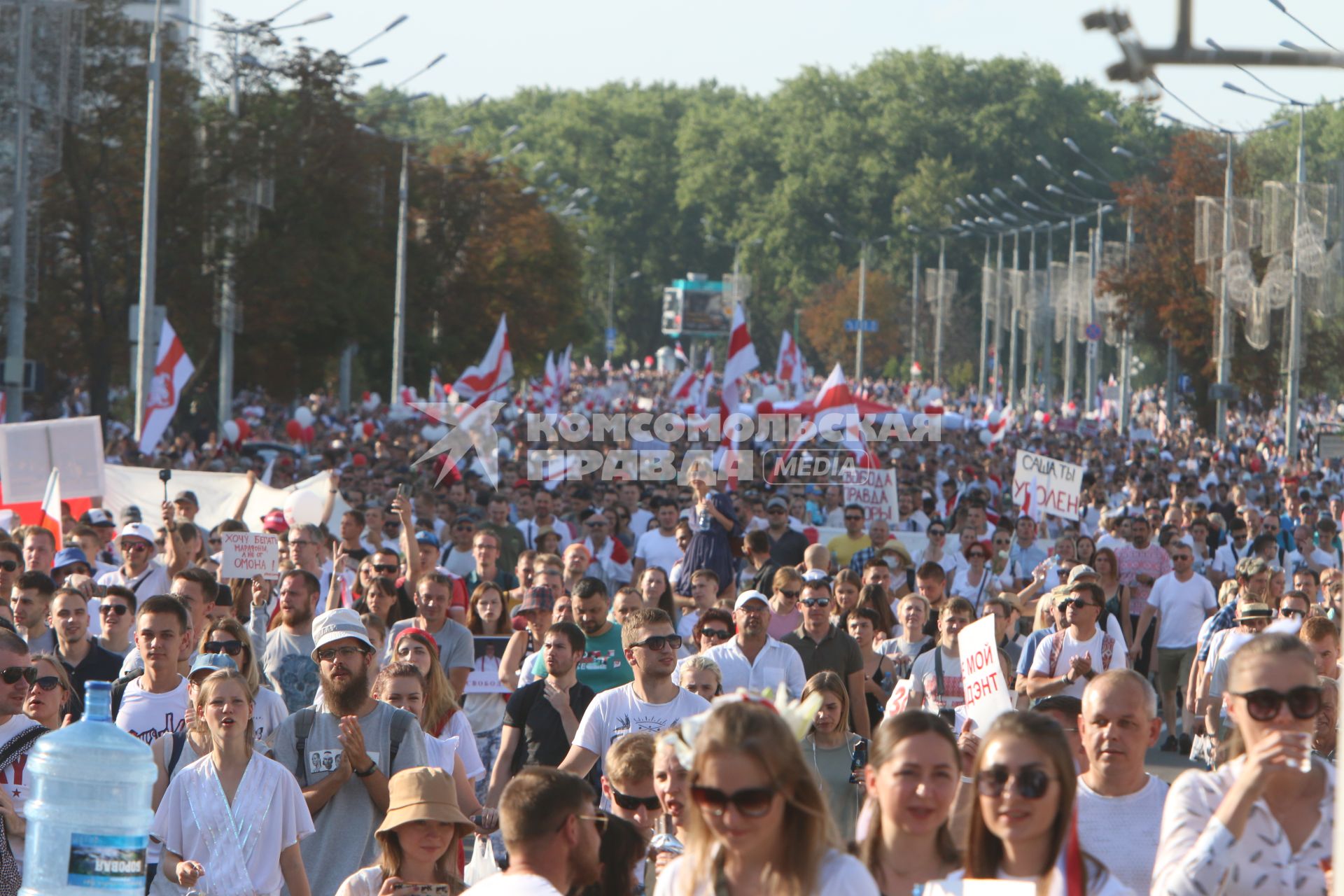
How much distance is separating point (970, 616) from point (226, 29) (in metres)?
24.9

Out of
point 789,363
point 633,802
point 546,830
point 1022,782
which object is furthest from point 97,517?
point 789,363

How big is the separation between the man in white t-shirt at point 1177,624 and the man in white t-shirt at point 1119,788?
884cm

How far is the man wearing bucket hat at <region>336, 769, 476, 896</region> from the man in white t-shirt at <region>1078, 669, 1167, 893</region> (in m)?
1.71

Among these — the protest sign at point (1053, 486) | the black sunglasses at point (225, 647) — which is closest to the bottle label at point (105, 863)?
the black sunglasses at point (225, 647)

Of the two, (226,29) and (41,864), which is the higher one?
(226,29)

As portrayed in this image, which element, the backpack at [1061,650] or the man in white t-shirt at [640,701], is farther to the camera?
the backpack at [1061,650]

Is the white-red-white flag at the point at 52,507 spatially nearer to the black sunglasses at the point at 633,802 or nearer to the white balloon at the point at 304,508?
the white balloon at the point at 304,508

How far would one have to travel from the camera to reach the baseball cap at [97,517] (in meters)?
15.1

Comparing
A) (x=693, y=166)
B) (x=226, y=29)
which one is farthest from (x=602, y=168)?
(x=226, y=29)

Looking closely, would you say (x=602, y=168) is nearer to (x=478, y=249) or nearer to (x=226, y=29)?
(x=478, y=249)

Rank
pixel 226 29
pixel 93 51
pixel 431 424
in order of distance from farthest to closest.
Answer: pixel 431 424 < pixel 93 51 < pixel 226 29

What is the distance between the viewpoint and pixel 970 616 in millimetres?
9961

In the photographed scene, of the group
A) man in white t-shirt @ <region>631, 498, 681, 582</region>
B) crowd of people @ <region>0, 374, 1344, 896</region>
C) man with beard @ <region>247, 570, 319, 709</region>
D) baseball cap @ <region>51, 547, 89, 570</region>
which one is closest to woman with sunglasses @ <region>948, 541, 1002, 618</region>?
crowd of people @ <region>0, 374, 1344, 896</region>

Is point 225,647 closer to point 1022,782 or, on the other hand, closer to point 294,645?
point 294,645
